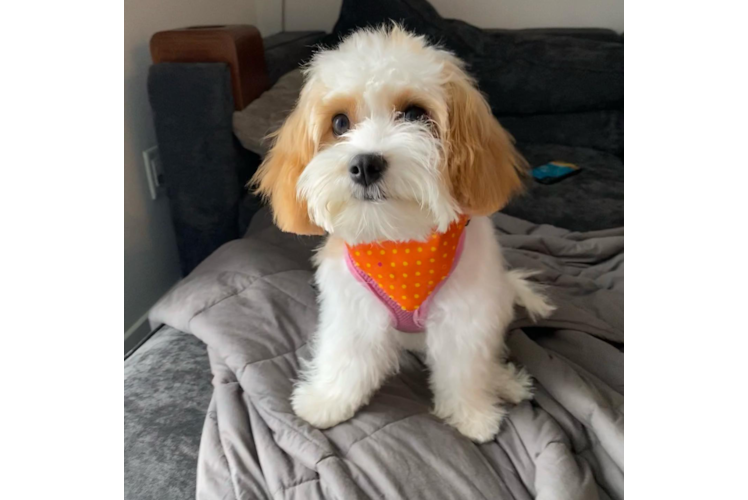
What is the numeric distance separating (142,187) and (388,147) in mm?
1379

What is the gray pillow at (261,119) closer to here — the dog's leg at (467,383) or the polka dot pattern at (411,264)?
the polka dot pattern at (411,264)

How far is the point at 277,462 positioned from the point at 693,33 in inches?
40.4

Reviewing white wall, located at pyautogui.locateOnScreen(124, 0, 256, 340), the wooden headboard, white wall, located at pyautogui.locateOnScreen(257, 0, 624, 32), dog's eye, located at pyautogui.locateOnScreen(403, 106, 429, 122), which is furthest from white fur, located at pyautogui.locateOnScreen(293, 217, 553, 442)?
white wall, located at pyautogui.locateOnScreen(257, 0, 624, 32)

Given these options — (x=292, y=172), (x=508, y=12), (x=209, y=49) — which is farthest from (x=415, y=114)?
(x=508, y=12)

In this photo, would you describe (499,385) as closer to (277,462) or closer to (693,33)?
(277,462)

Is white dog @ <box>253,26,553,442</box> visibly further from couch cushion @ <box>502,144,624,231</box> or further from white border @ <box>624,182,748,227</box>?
couch cushion @ <box>502,144,624,231</box>

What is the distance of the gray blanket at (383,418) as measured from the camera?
1.07 meters

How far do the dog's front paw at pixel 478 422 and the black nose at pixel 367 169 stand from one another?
616 mm

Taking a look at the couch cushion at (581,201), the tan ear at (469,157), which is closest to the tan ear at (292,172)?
the tan ear at (469,157)

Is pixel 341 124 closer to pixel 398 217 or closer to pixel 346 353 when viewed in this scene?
pixel 398 217

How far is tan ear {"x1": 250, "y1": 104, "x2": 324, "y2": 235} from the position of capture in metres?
1.05

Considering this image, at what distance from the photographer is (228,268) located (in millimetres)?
1650

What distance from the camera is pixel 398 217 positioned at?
0.95 meters
